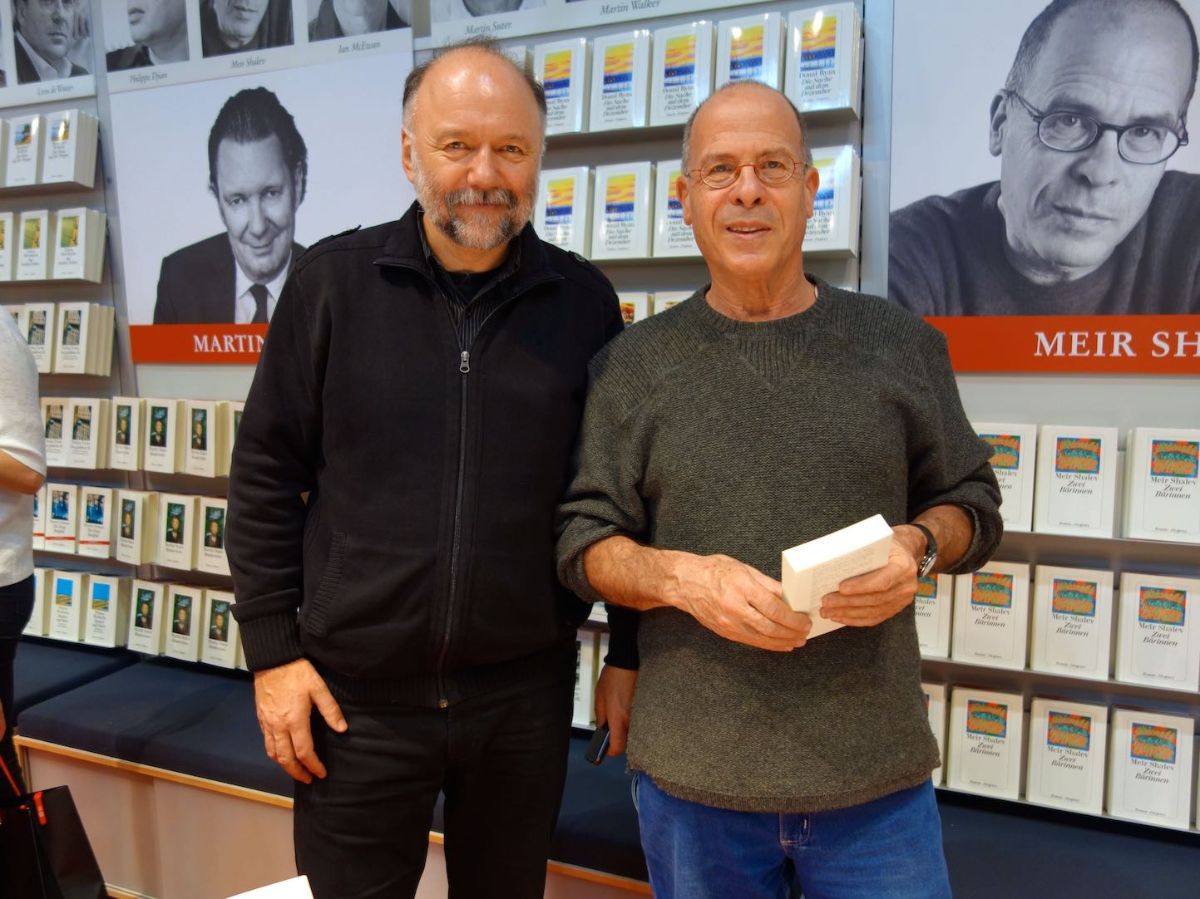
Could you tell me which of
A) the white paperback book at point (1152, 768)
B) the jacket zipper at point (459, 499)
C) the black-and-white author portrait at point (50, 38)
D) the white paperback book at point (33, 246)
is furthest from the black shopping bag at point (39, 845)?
the black-and-white author portrait at point (50, 38)

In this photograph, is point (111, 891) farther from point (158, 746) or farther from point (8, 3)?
point (8, 3)

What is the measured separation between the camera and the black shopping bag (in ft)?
5.62

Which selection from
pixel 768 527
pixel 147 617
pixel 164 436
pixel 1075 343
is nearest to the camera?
pixel 768 527

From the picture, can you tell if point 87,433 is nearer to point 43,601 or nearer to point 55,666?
point 43,601

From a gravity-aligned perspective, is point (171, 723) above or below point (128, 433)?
below

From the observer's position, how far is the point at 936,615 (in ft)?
6.96

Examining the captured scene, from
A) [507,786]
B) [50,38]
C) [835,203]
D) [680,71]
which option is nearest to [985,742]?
[507,786]

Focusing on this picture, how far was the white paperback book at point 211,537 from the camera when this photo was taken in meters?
2.94

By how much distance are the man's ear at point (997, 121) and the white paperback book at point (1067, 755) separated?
1.37m

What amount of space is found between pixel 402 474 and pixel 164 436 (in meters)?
1.99

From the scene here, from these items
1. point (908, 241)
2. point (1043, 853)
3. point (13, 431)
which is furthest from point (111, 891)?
point (908, 241)

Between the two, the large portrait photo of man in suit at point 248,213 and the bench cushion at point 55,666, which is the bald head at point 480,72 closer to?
the large portrait photo of man in suit at point 248,213

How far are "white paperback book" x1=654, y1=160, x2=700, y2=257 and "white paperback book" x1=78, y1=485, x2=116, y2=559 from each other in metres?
2.24

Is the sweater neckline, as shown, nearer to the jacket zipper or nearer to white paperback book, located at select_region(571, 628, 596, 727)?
the jacket zipper
